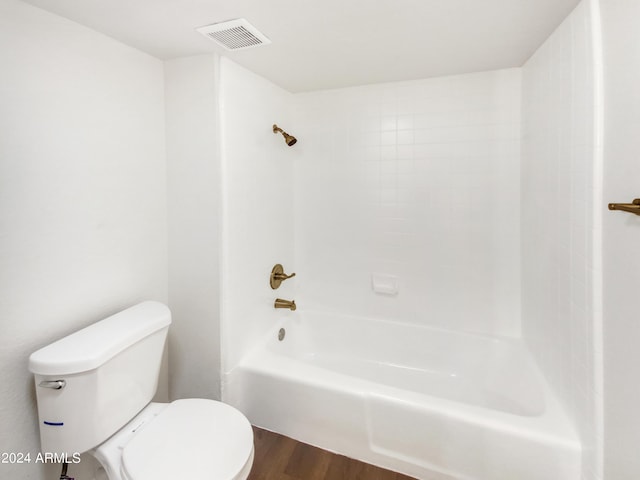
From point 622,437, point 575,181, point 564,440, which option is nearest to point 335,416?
point 564,440

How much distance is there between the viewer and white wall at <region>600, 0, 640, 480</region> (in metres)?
0.88

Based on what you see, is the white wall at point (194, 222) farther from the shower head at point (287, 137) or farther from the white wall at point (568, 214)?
the white wall at point (568, 214)

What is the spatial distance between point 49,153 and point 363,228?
173 centimetres

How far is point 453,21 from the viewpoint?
1282 mm

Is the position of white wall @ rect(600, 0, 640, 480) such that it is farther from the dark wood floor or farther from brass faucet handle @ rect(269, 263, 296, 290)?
brass faucet handle @ rect(269, 263, 296, 290)

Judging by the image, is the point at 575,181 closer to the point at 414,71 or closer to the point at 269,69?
the point at 414,71

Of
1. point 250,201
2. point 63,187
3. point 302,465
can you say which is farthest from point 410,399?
point 63,187

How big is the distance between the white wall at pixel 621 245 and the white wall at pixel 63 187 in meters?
1.89

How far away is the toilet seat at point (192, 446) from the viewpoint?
3.34ft

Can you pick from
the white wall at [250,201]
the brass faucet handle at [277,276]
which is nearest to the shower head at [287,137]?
the white wall at [250,201]

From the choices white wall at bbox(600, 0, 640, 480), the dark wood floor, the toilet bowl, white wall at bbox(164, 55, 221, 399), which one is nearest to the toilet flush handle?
the toilet bowl

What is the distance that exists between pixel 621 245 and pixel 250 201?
5.32ft

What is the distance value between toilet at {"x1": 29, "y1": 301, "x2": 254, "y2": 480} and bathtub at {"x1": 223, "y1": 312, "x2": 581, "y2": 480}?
433 millimetres

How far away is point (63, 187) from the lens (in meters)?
1.22
